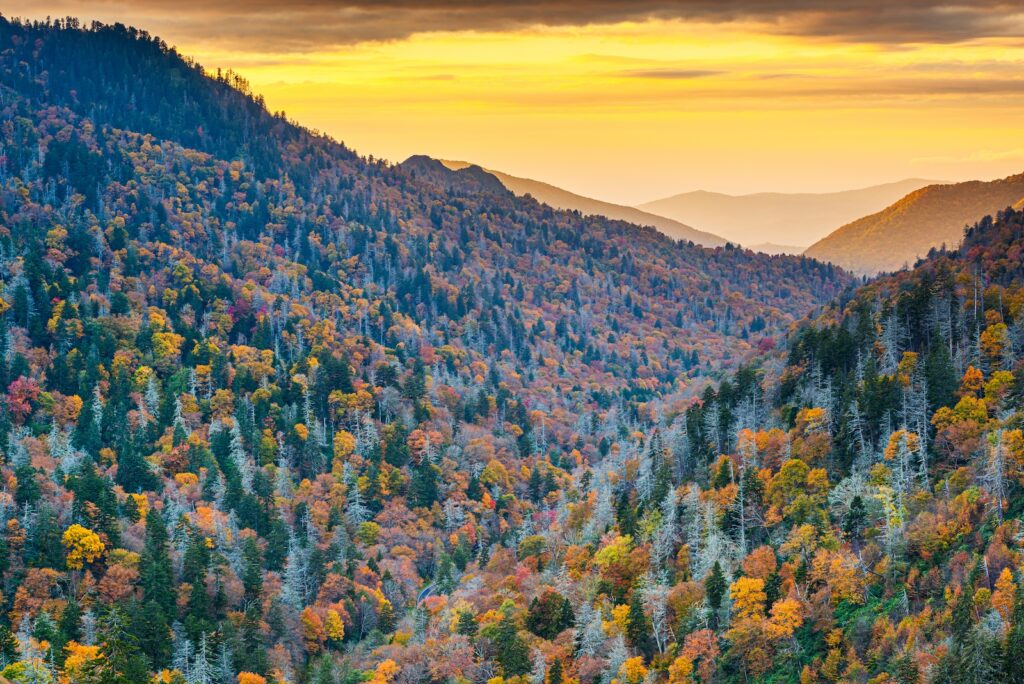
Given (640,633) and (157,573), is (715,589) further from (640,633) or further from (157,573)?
(157,573)

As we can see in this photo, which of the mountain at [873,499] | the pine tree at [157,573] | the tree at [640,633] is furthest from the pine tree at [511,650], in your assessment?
the pine tree at [157,573]

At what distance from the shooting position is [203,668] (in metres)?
134

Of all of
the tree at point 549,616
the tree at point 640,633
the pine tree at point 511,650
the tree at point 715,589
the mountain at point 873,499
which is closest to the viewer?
the mountain at point 873,499

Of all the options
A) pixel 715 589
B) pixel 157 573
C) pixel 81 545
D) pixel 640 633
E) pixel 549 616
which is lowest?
pixel 157 573

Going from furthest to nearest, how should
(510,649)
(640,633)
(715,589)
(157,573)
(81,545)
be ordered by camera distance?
(81,545) < (157,573) < (510,649) < (640,633) < (715,589)

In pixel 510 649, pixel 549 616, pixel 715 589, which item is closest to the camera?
pixel 715 589

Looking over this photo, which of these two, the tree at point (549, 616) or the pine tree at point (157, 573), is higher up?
the tree at point (549, 616)

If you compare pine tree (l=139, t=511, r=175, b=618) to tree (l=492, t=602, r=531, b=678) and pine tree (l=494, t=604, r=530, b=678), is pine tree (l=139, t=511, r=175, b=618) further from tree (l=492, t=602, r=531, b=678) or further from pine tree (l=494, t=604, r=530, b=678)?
pine tree (l=494, t=604, r=530, b=678)

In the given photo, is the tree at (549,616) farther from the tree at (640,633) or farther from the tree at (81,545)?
the tree at (81,545)

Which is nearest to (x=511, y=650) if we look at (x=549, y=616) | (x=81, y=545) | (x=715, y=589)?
(x=549, y=616)

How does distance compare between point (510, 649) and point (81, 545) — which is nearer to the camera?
point (510, 649)

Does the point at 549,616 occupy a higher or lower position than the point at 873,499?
lower

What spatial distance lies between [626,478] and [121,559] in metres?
62.5

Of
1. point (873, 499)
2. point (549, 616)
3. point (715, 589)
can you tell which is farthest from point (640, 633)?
point (873, 499)
